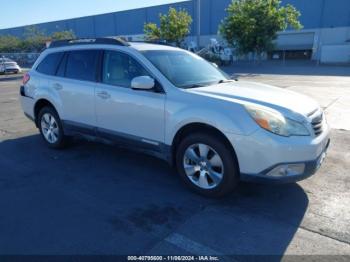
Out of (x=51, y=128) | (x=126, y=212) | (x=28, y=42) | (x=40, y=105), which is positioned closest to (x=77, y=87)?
(x=51, y=128)

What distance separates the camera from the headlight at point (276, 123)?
10.9 ft

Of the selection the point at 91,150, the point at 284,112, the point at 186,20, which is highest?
the point at 186,20

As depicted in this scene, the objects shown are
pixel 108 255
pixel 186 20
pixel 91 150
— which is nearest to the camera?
pixel 108 255

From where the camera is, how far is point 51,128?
5738 millimetres

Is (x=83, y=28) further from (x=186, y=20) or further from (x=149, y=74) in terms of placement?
(x=149, y=74)

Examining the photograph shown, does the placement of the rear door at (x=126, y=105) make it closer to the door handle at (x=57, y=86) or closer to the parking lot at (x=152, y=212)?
the parking lot at (x=152, y=212)

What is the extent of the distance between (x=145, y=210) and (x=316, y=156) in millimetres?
1986

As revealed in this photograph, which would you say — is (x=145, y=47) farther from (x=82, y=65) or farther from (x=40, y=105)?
(x=40, y=105)

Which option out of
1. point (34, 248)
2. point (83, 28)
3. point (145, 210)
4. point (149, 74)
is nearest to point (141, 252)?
point (145, 210)

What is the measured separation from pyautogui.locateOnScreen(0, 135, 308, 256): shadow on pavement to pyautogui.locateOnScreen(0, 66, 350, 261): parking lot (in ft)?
0.03

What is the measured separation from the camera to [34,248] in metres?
2.92

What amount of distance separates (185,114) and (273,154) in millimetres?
1103

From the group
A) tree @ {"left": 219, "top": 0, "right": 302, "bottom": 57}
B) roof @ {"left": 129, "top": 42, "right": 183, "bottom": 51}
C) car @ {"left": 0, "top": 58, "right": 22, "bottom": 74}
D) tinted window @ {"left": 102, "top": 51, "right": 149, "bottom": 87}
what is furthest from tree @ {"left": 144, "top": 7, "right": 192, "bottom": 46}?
tinted window @ {"left": 102, "top": 51, "right": 149, "bottom": 87}

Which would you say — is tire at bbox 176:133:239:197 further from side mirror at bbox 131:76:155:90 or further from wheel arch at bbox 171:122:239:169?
side mirror at bbox 131:76:155:90
